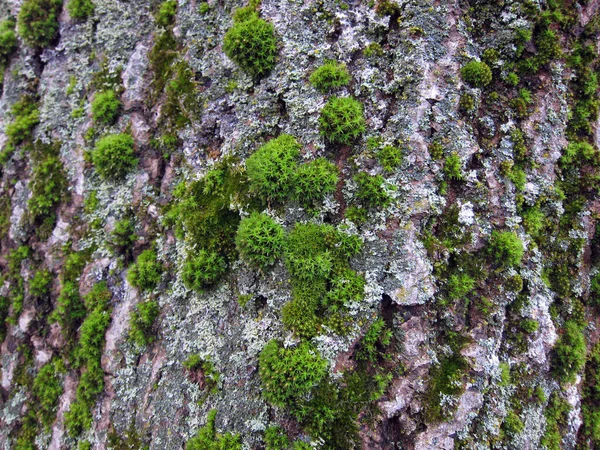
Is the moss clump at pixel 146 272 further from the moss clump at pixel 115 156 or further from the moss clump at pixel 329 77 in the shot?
the moss clump at pixel 329 77

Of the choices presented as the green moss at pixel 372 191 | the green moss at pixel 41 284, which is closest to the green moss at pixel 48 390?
the green moss at pixel 41 284

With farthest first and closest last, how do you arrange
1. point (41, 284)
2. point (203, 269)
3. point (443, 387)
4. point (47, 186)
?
point (47, 186) → point (41, 284) → point (203, 269) → point (443, 387)

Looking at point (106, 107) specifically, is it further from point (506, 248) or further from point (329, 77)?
point (506, 248)

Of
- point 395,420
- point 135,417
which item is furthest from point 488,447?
point 135,417

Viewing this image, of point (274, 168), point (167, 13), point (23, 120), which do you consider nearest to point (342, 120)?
point (274, 168)

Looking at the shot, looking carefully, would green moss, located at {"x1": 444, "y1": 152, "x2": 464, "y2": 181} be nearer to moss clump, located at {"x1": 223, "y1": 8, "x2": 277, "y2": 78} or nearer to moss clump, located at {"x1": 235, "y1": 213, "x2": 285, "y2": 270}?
moss clump, located at {"x1": 235, "y1": 213, "x2": 285, "y2": 270}

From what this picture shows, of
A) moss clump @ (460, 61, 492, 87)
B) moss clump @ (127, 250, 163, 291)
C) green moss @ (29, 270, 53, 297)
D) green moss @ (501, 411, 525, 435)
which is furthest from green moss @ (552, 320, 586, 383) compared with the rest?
green moss @ (29, 270, 53, 297)

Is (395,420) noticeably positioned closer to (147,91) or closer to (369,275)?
(369,275)
